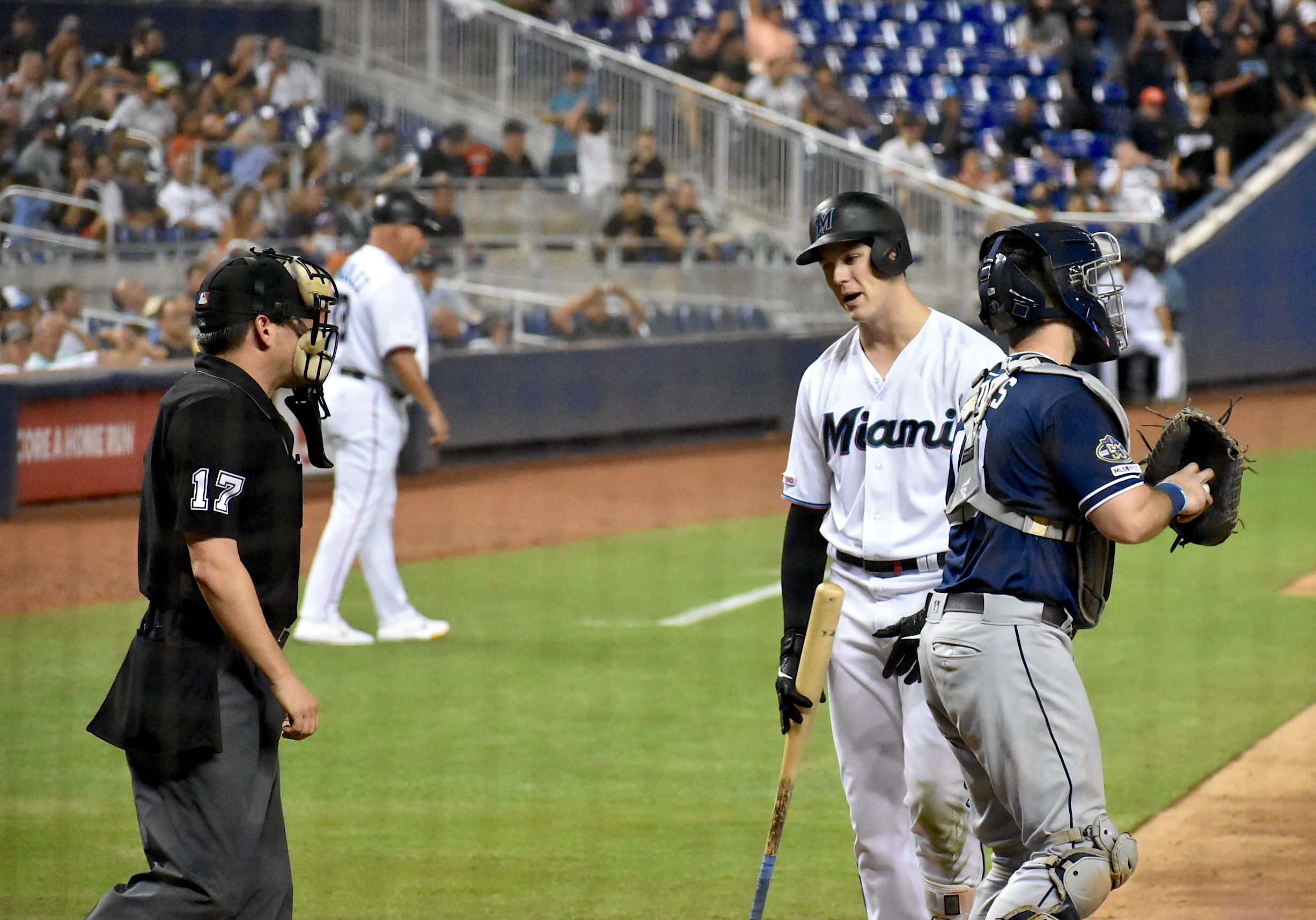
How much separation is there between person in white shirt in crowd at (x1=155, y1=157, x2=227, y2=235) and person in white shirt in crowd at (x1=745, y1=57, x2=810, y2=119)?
6.45 meters

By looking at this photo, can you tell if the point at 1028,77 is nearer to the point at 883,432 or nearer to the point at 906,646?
the point at 883,432

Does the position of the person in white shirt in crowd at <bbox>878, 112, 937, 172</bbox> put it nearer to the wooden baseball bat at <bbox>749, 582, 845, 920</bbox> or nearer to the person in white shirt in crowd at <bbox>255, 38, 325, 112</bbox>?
the person in white shirt in crowd at <bbox>255, 38, 325, 112</bbox>

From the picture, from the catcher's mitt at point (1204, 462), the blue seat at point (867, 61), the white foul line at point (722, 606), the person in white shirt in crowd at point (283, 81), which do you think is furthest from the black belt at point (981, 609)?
the blue seat at point (867, 61)

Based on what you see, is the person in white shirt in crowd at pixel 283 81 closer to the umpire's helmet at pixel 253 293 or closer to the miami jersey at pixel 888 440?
the miami jersey at pixel 888 440

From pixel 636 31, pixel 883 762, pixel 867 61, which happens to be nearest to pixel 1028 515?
pixel 883 762

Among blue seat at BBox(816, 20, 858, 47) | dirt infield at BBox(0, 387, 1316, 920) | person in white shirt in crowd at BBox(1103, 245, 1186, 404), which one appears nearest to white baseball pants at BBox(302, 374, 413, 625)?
dirt infield at BBox(0, 387, 1316, 920)

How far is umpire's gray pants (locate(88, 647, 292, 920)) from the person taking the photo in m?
3.21

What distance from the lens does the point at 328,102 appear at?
58.5ft

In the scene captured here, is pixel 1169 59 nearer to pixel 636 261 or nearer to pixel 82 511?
pixel 636 261

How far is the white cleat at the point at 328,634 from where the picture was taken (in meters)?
7.84

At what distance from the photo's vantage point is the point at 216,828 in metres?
3.25

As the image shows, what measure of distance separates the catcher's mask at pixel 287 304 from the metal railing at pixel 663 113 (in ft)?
41.2

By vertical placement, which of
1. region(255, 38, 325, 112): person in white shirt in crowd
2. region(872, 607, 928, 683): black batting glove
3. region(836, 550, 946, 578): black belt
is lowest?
region(872, 607, 928, 683): black batting glove

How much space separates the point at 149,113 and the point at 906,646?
12.4m
